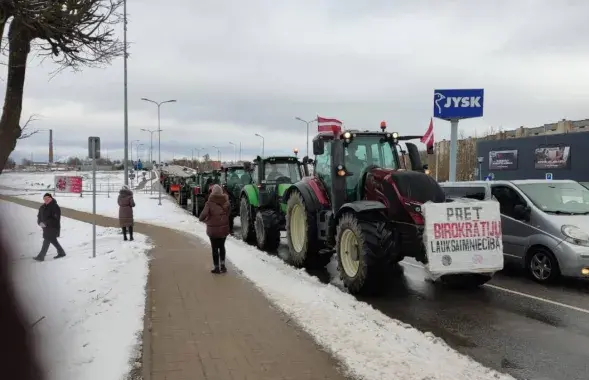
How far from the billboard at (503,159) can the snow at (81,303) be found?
38431 millimetres

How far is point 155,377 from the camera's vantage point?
423cm

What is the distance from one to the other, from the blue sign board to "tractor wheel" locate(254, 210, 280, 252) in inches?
355

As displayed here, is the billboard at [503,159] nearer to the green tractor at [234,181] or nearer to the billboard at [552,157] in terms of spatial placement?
the billboard at [552,157]

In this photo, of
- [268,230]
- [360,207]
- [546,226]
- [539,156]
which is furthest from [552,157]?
[360,207]

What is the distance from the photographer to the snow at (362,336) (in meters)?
4.40

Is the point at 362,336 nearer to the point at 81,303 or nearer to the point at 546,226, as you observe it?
the point at 81,303

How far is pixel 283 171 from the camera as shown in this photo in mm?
15055

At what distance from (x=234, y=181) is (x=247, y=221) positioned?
5465mm

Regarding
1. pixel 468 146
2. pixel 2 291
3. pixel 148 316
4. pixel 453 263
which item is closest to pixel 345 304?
pixel 453 263

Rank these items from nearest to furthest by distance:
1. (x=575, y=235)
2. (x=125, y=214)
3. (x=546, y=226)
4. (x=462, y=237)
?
(x=462, y=237), (x=575, y=235), (x=546, y=226), (x=125, y=214)

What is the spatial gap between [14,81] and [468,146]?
2525 inches

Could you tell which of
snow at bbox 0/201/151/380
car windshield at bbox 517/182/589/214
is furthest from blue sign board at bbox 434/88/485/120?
snow at bbox 0/201/151/380

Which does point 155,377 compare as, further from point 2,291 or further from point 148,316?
point 2,291

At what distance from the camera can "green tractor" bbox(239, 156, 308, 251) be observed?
12.9m
